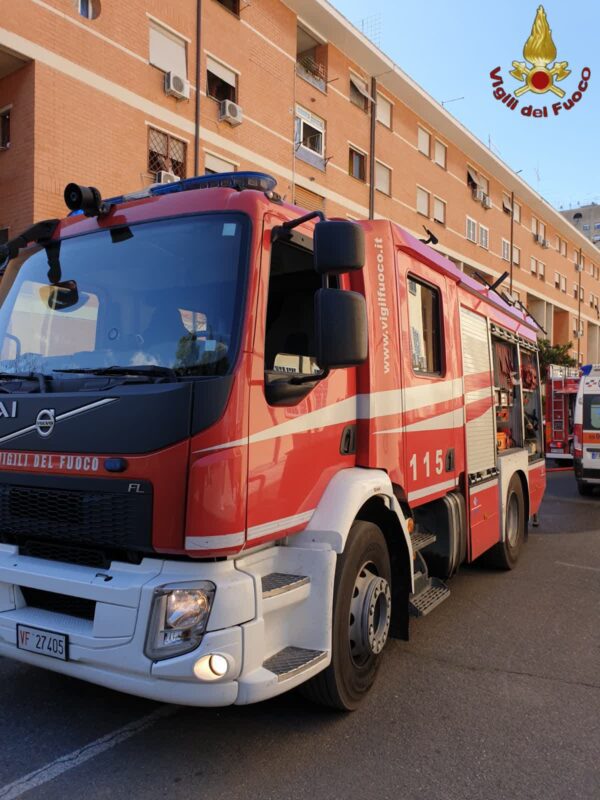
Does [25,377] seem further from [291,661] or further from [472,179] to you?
[472,179]

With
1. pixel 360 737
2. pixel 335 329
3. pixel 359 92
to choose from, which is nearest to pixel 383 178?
pixel 359 92

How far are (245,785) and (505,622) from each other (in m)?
2.79

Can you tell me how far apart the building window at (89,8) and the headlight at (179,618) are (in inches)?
584

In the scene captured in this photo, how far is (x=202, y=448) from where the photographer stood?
2600 millimetres

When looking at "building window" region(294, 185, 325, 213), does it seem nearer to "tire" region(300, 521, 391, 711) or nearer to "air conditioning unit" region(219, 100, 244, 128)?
"air conditioning unit" region(219, 100, 244, 128)

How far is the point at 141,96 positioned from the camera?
15.0 m

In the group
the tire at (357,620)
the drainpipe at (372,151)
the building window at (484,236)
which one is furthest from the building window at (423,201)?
the tire at (357,620)

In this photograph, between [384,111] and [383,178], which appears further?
[384,111]

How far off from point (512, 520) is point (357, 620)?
3584 mm

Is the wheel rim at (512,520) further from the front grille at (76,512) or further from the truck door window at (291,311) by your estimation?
the front grille at (76,512)

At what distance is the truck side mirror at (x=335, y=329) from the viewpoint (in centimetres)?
287

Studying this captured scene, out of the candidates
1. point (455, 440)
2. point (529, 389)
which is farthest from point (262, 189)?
point (529, 389)

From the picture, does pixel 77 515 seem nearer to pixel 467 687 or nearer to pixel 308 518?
pixel 308 518

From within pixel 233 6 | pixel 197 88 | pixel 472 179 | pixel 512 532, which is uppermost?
pixel 472 179
